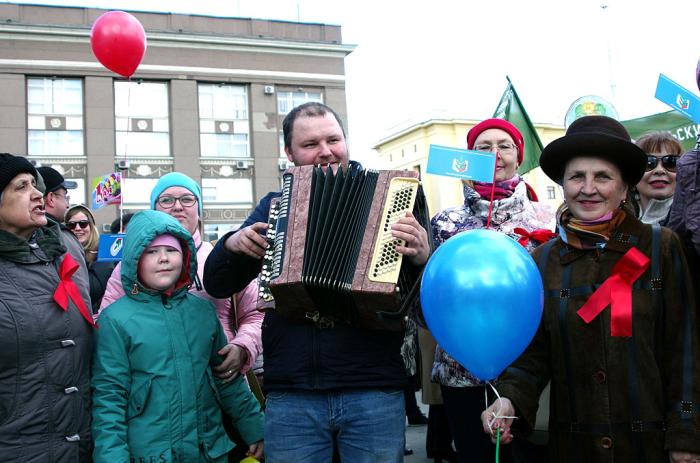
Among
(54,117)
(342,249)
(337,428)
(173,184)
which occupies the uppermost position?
(54,117)

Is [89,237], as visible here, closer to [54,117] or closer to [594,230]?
[594,230]

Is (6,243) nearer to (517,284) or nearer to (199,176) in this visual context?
(517,284)

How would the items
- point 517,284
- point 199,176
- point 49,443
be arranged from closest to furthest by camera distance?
point 517,284 < point 49,443 < point 199,176

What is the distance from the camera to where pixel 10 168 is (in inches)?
121

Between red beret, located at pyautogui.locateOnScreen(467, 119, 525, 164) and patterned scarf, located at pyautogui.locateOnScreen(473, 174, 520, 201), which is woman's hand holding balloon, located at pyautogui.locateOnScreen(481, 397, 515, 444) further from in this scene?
red beret, located at pyautogui.locateOnScreen(467, 119, 525, 164)

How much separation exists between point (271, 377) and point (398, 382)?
1.78ft

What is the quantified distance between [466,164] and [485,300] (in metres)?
1.10

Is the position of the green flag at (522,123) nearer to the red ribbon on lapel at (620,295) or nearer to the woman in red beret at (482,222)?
the woman in red beret at (482,222)

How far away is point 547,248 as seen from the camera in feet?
9.31

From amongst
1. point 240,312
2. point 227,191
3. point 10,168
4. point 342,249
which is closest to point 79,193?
point 227,191

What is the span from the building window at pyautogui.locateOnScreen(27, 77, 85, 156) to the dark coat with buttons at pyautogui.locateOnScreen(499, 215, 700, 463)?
80.0 feet

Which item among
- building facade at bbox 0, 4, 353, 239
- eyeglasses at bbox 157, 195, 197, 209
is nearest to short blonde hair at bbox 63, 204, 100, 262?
eyeglasses at bbox 157, 195, 197, 209

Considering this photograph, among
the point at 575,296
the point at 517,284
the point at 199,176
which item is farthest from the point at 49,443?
the point at 199,176

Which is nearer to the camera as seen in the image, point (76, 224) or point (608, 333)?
point (608, 333)
